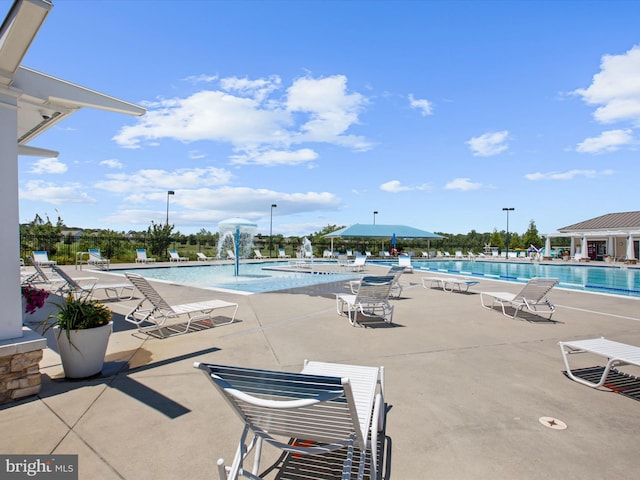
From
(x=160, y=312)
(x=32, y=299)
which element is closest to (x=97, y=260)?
(x=160, y=312)

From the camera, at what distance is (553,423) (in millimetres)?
2730

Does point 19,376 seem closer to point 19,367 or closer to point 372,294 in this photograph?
point 19,367

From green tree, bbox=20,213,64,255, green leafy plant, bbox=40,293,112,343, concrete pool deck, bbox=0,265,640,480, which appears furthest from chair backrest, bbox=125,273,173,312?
green tree, bbox=20,213,64,255

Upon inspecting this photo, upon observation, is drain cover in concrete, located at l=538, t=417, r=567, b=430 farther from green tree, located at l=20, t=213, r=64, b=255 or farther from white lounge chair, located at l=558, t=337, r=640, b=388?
green tree, located at l=20, t=213, r=64, b=255

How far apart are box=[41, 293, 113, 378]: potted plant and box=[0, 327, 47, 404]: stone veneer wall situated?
31cm

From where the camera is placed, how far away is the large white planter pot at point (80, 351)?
3.50 meters

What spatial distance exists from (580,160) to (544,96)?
965cm

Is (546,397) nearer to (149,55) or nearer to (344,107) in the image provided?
(149,55)

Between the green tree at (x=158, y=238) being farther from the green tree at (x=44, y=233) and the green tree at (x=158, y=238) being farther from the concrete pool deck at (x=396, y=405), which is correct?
the concrete pool deck at (x=396, y=405)

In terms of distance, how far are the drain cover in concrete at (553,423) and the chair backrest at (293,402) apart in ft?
6.15

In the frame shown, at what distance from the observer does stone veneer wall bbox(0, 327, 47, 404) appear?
2.97m

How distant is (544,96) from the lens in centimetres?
1400

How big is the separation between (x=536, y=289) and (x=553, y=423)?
464 centimetres

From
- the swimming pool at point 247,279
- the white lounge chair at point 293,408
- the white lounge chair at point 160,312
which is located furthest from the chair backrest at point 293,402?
the swimming pool at point 247,279
